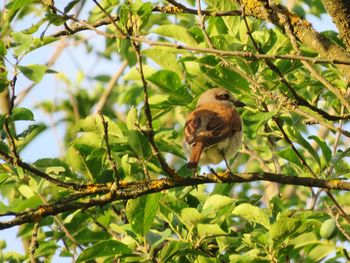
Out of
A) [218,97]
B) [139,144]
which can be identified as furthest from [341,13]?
[218,97]

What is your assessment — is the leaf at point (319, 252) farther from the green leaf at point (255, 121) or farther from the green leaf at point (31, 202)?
the green leaf at point (31, 202)

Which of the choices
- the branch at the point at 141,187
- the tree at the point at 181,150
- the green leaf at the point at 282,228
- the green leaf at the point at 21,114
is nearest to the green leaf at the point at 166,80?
the tree at the point at 181,150

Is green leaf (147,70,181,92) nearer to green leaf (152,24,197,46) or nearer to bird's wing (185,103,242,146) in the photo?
green leaf (152,24,197,46)

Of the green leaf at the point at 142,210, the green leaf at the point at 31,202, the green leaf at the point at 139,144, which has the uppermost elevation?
the green leaf at the point at 139,144

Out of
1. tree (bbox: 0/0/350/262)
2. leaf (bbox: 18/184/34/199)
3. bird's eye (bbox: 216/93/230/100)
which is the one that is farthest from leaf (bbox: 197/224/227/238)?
bird's eye (bbox: 216/93/230/100)

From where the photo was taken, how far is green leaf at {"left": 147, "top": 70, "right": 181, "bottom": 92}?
4.82 m

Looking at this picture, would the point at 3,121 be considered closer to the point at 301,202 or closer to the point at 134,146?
the point at 134,146

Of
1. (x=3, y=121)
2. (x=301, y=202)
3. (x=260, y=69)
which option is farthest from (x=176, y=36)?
(x=301, y=202)

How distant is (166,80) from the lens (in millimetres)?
4910

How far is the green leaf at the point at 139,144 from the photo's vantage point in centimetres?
403

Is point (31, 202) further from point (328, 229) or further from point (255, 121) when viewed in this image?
point (328, 229)

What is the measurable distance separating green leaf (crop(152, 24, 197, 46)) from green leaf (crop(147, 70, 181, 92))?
0.75 feet

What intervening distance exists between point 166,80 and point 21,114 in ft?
3.60

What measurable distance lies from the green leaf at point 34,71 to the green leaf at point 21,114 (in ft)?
1.74
